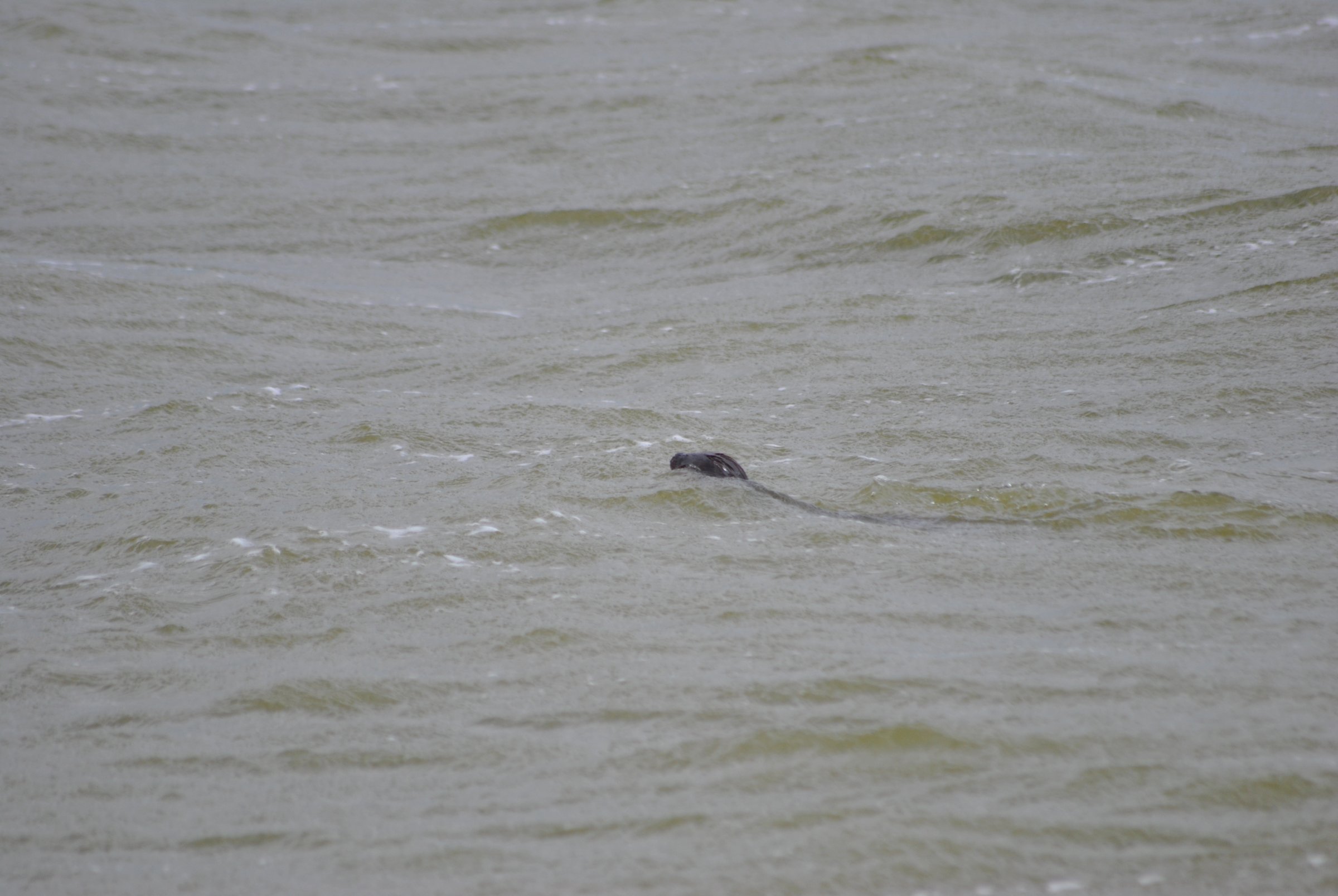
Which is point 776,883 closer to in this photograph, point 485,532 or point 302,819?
point 302,819

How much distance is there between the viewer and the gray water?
2404 millimetres

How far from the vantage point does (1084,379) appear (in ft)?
15.7

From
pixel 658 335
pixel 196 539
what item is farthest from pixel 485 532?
pixel 658 335

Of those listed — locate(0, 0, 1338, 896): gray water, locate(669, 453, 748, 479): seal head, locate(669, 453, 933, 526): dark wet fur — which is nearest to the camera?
locate(0, 0, 1338, 896): gray water

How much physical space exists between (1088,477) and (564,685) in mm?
1825

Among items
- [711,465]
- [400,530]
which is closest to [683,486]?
[711,465]

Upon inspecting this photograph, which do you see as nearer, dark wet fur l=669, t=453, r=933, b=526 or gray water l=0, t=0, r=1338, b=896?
gray water l=0, t=0, r=1338, b=896

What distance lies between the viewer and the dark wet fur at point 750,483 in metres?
3.66

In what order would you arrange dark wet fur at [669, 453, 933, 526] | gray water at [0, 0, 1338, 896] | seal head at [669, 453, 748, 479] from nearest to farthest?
gray water at [0, 0, 1338, 896], dark wet fur at [669, 453, 933, 526], seal head at [669, 453, 748, 479]

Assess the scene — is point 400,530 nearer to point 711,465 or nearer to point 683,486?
point 683,486

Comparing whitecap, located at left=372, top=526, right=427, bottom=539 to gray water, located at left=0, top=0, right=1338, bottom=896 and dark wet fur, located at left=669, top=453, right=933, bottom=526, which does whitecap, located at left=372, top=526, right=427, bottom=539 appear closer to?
gray water, located at left=0, top=0, right=1338, bottom=896

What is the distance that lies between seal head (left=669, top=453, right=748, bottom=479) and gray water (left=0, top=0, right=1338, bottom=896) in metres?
0.05

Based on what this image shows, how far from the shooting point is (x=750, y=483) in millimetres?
3934

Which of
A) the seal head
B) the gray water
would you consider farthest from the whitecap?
the seal head
